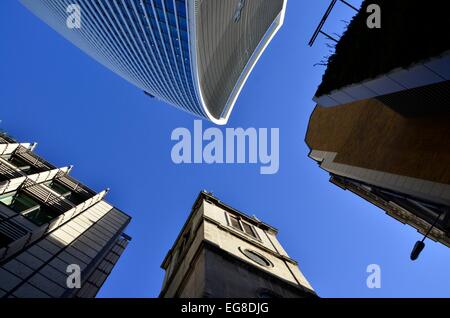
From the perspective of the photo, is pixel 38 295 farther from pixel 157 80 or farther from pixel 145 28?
pixel 157 80

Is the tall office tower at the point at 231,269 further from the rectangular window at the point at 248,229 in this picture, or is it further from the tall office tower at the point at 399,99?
the tall office tower at the point at 399,99

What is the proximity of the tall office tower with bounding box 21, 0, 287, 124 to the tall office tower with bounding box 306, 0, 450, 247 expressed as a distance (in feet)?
105

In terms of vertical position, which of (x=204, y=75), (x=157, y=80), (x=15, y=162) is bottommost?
(x=15, y=162)

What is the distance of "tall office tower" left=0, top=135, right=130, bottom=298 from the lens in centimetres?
1169

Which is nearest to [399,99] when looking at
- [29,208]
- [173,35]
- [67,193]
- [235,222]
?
[235,222]

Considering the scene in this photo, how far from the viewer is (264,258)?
18.5 m

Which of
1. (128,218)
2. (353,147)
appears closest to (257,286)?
(353,147)

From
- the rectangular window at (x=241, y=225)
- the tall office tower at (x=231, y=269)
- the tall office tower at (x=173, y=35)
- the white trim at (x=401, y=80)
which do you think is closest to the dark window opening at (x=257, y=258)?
the tall office tower at (x=231, y=269)

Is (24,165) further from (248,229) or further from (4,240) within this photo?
(248,229)

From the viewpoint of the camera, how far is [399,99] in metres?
13.4

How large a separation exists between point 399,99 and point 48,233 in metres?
17.1

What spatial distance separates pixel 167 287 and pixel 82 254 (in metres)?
5.10

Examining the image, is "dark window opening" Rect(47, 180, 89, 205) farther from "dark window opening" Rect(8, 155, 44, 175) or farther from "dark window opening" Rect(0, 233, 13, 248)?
"dark window opening" Rect(0, 233, 13, 248)
